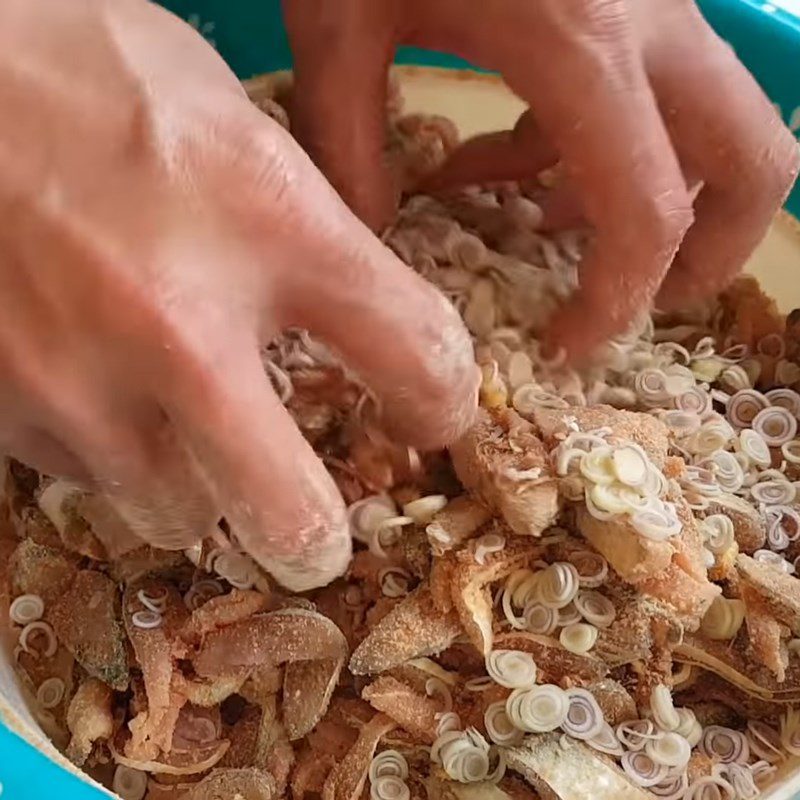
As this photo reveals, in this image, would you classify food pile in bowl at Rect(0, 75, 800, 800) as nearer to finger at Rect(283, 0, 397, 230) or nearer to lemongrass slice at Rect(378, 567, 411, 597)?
lemongrass slice at Rect(378, 567, 411, 597)

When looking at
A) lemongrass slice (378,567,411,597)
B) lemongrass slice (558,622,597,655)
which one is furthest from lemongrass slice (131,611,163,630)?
lemongrass slice (558,622,597,655)

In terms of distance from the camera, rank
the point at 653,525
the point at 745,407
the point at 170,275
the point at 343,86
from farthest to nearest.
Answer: the point at 745,407, the point at 343,86, the point at 653,525, the point at 170,275

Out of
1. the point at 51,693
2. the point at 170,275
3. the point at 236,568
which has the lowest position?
the point at 51,693

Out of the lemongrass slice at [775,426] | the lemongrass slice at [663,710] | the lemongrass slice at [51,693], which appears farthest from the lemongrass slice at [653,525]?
the lemongrass slice at [51,693]

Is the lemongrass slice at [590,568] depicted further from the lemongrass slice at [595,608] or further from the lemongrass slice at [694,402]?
the lemongrass slice at [694,402]

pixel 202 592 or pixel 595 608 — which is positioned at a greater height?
pixel 595 608

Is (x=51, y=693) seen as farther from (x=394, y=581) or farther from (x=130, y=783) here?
(x=394, y=581)

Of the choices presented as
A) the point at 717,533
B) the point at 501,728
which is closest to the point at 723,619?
the point at 717,533
